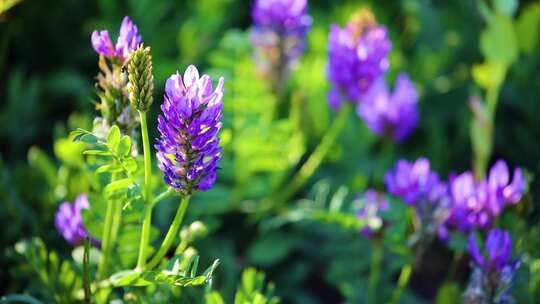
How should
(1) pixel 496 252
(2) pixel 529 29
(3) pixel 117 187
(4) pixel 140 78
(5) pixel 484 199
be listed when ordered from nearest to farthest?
(4) pixel 140 78, (3) pixel 117 187, (1) pixel 496 252, (5) pixel 484 199, (2) pixel 529 29

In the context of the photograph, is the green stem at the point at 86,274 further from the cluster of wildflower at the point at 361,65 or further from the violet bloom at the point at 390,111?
the violet bloom at the point at 390,111

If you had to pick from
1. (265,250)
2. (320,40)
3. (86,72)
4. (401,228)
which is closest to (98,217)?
(265,250)

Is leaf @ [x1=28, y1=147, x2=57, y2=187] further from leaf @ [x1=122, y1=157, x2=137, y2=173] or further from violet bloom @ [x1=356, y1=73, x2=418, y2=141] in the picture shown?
violet bloom @ [x1=356, y1=73, x2=418, y2=141]

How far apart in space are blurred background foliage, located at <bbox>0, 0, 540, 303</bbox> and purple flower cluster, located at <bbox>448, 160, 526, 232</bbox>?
7cm

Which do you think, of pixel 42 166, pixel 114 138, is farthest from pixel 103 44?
pixel 42 166

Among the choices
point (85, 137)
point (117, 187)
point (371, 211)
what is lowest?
point (371, 211)

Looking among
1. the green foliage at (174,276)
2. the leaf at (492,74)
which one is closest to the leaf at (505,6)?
the leaf at (492,74)

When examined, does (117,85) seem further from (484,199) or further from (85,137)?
(484,199)

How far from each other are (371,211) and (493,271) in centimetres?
43

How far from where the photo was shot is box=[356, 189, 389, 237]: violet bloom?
1.86 m

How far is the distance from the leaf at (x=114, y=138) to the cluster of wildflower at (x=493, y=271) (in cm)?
91

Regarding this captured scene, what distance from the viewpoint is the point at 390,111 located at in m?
2.16

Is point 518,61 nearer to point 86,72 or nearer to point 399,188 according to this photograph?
point 399,188

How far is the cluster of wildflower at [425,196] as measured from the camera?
5.78 ft
